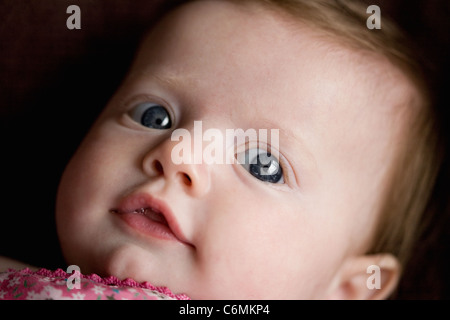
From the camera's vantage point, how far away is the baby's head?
108 centimetres

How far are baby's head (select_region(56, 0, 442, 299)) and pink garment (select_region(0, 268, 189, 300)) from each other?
2 cm

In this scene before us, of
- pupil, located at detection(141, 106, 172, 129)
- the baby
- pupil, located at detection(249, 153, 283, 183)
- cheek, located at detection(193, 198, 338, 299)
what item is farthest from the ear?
pupil, located at detection(141, 106, 172, 129)

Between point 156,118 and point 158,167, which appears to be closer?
point 158,167

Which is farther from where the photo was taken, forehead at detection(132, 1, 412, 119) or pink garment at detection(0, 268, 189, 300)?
forehead at detection(132, 1, 412, 119)

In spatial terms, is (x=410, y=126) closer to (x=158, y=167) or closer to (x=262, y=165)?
(x=262, y=165)

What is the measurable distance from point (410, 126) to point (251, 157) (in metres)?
0.38

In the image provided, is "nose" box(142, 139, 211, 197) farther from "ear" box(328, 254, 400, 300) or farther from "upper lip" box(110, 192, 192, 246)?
"ear" box(328, 254, 400, 300)

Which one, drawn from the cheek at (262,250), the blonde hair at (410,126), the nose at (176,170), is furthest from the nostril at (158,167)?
the blonde hair at (410,126)

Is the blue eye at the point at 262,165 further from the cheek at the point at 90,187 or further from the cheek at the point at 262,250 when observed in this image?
the cheek at the point at 90,187

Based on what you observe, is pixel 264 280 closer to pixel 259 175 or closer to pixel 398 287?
pixel 259 175

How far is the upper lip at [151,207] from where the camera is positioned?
105cm

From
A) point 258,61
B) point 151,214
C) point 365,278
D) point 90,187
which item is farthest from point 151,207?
point 365,278

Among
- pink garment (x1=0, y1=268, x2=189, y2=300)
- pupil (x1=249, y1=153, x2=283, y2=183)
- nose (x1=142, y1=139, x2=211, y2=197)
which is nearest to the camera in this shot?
pink garment (x1=0, y1=268, x2=189, y2=300)

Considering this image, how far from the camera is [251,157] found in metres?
1.17
